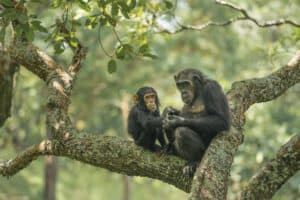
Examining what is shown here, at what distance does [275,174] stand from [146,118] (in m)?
2.47

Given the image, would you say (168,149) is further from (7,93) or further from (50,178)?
(50,178)

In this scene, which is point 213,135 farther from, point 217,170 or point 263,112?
point 263,112

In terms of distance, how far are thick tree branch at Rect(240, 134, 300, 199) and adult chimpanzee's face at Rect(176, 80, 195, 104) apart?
80.0 inches

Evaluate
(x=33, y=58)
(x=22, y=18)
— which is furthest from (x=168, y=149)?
(x=22, y=18)

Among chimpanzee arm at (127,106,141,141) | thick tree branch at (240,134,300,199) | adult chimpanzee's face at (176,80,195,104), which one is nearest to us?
thick tree branch at (240,134,300,199)

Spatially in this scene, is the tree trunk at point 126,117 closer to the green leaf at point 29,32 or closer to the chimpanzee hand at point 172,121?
the chimpanzee hand at point 172,121

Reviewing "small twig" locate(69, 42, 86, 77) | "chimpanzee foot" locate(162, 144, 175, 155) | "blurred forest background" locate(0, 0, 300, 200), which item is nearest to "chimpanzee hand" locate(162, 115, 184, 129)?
"chimpanzee foot" locate(162, 144, 175, 155)

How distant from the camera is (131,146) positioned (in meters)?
6.43

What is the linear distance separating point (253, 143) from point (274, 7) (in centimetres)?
1511

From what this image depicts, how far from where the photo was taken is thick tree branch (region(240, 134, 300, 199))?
5.88m

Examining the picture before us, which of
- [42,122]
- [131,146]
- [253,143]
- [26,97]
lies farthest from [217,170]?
[42,122]

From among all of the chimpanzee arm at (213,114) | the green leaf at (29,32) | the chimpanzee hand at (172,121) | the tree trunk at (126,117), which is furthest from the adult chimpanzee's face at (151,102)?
the tree trunk at (126,117)

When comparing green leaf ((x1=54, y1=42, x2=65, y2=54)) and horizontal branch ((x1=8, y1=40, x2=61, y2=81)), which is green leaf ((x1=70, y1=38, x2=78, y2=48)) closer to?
green leaf ((x1=54, y1=42, x2=65, y2=54))

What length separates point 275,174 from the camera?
19.4 ft
